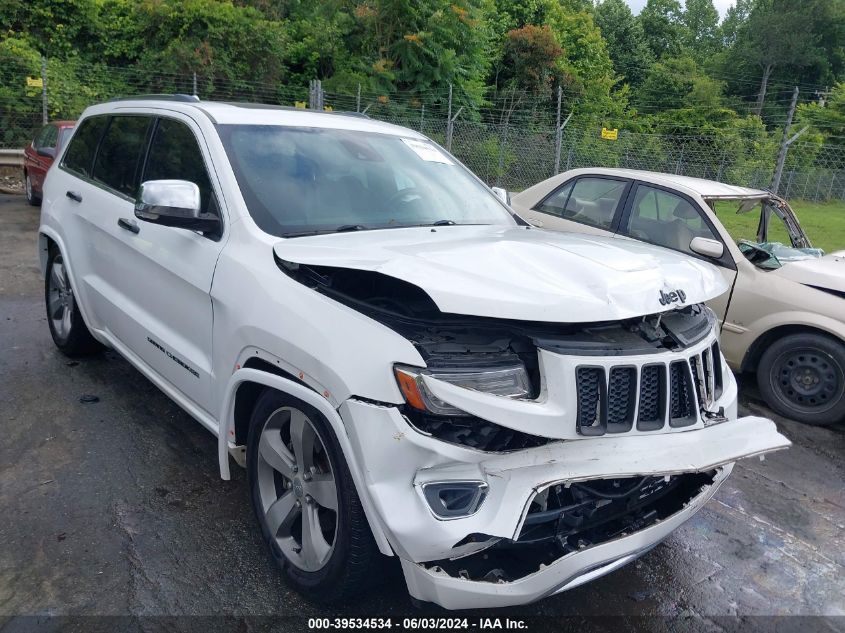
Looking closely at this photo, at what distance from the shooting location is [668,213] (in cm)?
575

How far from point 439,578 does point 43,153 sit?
11656 mm

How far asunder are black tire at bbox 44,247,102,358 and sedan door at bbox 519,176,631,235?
365cm

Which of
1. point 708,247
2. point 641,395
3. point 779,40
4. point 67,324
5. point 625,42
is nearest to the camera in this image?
point 641,395

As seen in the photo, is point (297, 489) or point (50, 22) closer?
point (297, 489)

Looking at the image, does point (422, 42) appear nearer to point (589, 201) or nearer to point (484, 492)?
point (589, 201)

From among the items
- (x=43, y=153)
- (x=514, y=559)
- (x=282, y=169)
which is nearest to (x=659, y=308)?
(x=514, y=559)

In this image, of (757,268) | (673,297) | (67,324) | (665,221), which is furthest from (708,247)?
(67,324)

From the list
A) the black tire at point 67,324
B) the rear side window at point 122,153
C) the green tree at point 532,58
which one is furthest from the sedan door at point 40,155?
the green tree at point 532,58

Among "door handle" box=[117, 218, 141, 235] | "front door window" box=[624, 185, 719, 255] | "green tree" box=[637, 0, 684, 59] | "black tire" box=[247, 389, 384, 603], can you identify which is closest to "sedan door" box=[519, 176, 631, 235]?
"front door window" box=[624, 185, 719, 255]

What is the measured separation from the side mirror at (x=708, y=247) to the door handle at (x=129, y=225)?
4020mm

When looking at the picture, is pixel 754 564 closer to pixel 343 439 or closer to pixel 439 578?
pixel 439 578

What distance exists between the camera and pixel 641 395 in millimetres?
2342

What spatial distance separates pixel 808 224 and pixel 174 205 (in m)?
18.9

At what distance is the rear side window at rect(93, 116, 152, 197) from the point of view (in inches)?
156
